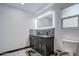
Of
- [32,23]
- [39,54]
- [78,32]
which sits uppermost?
[32,23]

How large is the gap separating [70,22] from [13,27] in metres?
1.07

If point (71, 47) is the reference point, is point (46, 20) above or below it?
above

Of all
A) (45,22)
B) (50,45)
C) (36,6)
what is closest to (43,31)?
(45,22)

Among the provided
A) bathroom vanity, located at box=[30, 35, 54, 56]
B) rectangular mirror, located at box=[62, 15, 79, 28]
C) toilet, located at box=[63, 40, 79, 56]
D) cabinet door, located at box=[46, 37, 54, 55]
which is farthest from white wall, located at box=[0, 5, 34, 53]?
toilet, located at box=[63, 40, 79, 56]

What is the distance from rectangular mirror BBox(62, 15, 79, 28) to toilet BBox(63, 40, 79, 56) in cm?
28

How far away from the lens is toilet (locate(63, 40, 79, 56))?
1.41m

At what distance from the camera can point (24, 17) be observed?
5.27 ft

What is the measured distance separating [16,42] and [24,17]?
0.52 metres

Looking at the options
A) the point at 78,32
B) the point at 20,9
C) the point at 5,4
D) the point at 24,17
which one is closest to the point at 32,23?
the point at 24,17

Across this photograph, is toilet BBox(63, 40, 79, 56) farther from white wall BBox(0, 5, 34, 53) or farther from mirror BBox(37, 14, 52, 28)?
white wall BBox(0, 5, 34, 53)

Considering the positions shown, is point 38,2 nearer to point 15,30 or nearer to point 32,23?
point 32,23

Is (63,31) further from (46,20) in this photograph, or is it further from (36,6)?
(36,6)

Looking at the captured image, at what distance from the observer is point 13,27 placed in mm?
1531

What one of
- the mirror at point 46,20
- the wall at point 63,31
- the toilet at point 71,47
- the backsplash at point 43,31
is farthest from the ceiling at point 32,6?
the toilet at point 71,47
